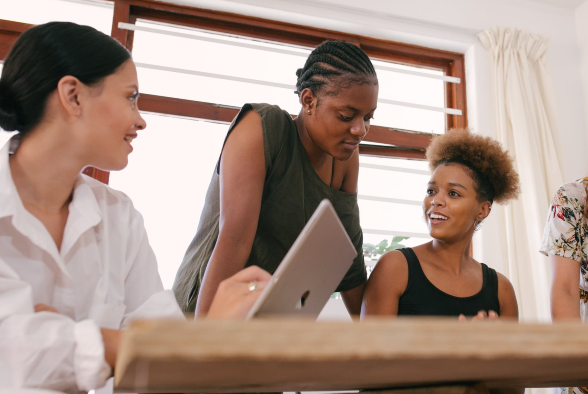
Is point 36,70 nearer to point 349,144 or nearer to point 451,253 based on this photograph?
point 349,144

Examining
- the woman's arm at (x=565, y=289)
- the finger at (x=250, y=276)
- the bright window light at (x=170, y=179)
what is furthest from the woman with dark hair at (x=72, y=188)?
the bright window light at (x=170, y=179)

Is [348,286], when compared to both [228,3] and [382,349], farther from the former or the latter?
[228,3]

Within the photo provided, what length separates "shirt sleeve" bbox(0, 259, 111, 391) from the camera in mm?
686

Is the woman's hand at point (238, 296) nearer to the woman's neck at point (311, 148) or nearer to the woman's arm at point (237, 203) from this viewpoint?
the woman's arm at point (237, 203)

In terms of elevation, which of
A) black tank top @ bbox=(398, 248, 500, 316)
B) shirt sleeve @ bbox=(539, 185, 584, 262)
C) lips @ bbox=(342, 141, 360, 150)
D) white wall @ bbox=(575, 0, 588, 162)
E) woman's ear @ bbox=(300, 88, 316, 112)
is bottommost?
black tank top @ bbox=(398, 248, 500, 316)

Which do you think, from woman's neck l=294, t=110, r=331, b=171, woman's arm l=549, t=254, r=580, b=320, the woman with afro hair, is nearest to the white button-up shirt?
woman's neck l=294, t=110, r=331, b=171

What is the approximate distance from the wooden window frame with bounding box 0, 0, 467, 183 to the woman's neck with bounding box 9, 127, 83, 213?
160cm

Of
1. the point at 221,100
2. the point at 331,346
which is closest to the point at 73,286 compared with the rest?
the point at 331,346

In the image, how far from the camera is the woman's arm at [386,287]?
1.54 metres

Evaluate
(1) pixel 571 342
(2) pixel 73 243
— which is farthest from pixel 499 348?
(2) pixel 73 243

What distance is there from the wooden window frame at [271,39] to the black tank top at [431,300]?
156 cm

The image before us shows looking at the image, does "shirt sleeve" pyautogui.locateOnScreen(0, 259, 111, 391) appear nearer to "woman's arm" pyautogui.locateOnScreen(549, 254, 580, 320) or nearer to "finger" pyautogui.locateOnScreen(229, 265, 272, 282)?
"finger" pyautogui.locateOnScreen(229, 265, 272, 282)

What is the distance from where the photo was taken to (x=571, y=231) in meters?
→ 1.65

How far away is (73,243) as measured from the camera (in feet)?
3.17
